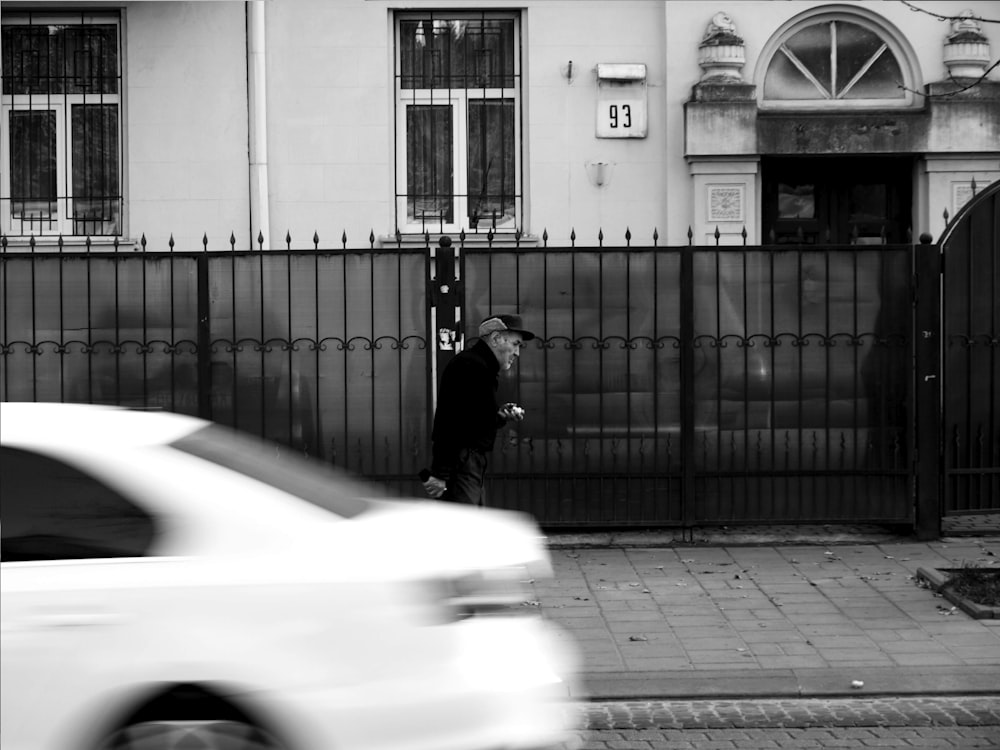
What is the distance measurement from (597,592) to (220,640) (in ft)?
18.9

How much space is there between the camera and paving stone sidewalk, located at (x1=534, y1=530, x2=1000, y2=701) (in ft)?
25.5

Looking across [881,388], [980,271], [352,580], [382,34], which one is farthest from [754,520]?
[352,580]

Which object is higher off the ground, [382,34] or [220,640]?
[382,34]

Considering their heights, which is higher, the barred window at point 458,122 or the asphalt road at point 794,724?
the barred window at point 458,122

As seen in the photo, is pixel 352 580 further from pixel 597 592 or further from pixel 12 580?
pixel 597 592

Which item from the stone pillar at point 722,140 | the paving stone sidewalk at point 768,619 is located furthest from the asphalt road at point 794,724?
the stone pillar at point 722,140

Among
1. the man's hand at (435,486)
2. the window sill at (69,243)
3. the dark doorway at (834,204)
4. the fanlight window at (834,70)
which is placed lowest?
the man's hand at (435,486)

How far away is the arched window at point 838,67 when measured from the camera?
45.6 ft

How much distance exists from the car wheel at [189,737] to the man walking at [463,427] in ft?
15.0

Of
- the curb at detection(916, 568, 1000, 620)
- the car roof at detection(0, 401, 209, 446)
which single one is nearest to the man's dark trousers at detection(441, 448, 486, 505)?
the curb at detection(916, 568, 1000, 620)

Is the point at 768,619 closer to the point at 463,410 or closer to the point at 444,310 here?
the point at 463,410

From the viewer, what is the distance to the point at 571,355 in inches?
458

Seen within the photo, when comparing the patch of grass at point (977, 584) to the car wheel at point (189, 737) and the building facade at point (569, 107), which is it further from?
the car wheel at point (189, 737)

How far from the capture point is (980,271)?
38.0ft
